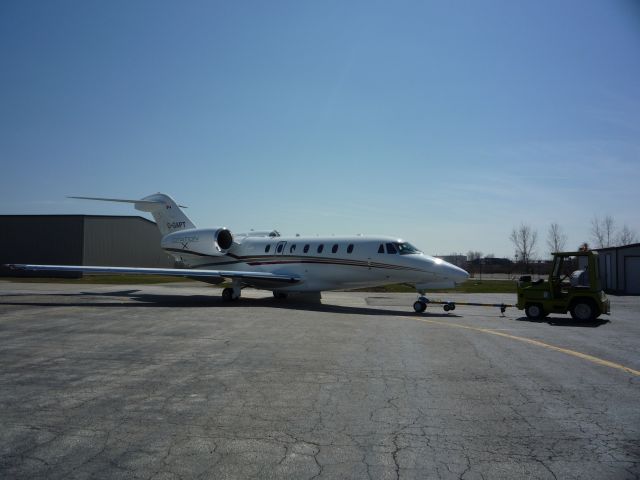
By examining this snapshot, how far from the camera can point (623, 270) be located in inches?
1400

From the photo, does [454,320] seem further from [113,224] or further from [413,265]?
[113,224]

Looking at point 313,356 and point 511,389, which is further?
point 313,356

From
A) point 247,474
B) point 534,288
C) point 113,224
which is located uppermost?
point 113,224

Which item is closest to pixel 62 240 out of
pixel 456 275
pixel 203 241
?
pixel 203 241

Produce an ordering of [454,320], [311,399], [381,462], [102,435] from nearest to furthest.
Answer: [381,462] → [102,435] → [311,399] → [454,320]

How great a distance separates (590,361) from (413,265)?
10.7 m

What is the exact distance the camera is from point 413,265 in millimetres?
19703

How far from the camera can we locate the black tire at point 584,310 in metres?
16.0

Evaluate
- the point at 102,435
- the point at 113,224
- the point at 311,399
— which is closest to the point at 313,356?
the point at 311,399

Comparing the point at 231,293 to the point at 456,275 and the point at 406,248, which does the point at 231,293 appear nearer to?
the point at 406,248

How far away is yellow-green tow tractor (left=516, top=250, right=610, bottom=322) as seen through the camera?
15969 millimetres

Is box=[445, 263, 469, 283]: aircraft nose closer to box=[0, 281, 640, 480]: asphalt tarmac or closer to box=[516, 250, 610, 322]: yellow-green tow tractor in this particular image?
box=[516, 250, 610, 322]: yellow-green tow tractor

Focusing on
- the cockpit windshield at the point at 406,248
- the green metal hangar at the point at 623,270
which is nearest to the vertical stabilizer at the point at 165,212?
the cockpit windshield at the point at 406,248

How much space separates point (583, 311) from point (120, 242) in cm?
4629
